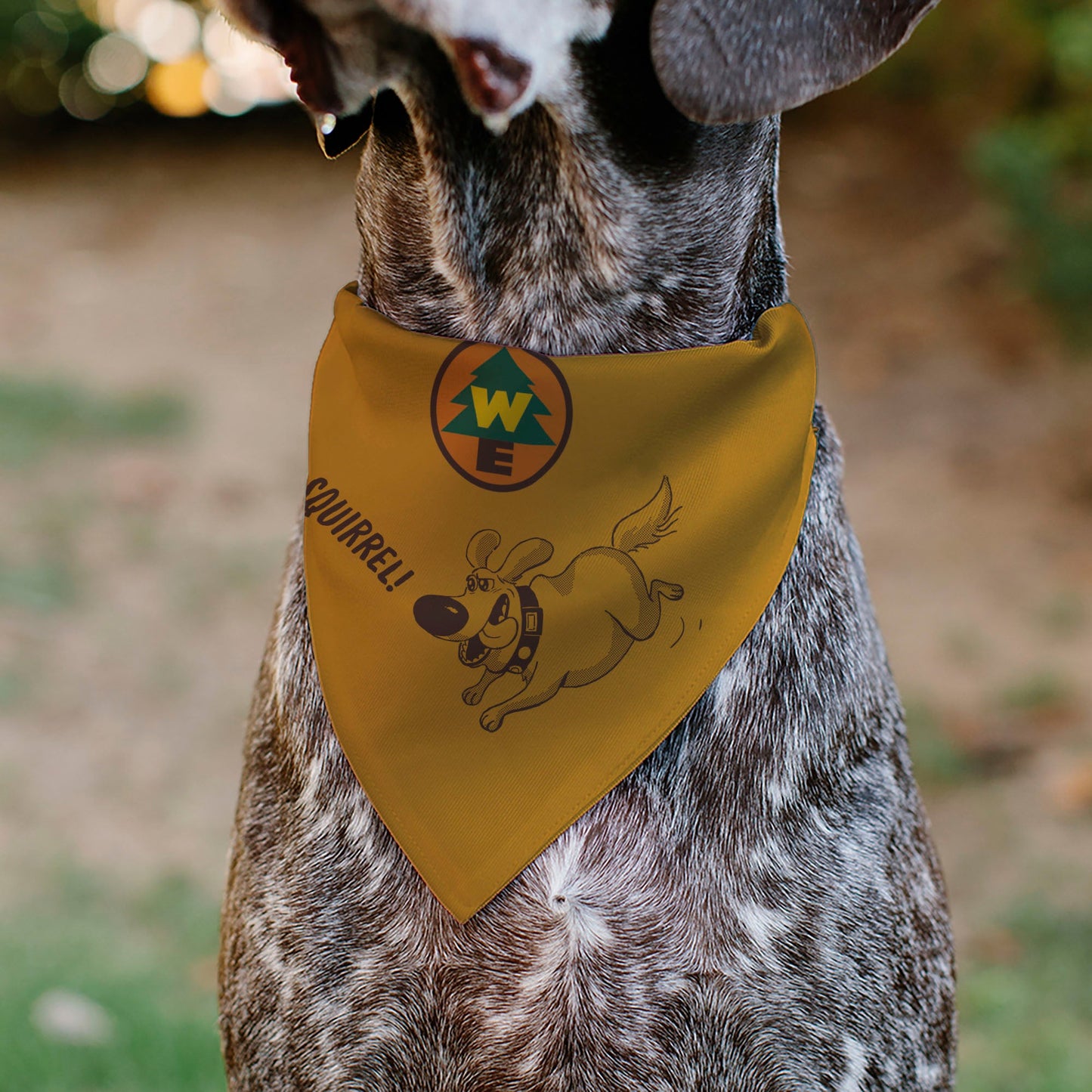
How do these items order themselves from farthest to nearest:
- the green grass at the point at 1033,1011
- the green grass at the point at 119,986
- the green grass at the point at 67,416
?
the green grass at the point at 67,416, the green grass at the point at 1033,1011, the green grass at the point at 119,986

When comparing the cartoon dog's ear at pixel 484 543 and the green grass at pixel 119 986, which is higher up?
the cartoon dog's ear at pixel 484 543

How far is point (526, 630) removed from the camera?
214cm

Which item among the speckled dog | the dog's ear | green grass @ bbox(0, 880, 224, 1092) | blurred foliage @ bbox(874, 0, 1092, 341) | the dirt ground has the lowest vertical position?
the dirt ground

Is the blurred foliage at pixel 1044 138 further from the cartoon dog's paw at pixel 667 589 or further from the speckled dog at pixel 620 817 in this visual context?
the cartoon dog's paw at pixel 667 589

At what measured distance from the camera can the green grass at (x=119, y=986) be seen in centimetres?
362

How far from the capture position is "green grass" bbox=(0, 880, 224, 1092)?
362 centimetres

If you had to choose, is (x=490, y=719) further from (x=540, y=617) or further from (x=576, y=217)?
(x=576, y=217)

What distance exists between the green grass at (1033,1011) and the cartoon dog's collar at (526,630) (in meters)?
2.46

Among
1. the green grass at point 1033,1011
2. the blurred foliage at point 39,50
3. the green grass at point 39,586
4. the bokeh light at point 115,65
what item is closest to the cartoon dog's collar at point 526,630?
the green grass at point 1033,1011

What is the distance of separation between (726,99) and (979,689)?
447 centimetres

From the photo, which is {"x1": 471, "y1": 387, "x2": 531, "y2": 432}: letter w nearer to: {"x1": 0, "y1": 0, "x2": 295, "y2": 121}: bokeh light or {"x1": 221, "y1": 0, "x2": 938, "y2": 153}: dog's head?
{"x1": 221, "y1": 0, "x2": 938, "y2": 153}: dog's head

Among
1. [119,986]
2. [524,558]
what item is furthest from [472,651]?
[119,986]

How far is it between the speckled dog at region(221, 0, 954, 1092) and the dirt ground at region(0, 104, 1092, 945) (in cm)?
273

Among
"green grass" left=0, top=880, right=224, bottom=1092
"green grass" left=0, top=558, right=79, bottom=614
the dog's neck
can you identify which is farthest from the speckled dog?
A: "green grass" left=0, top=558, right=79, bottom=614
